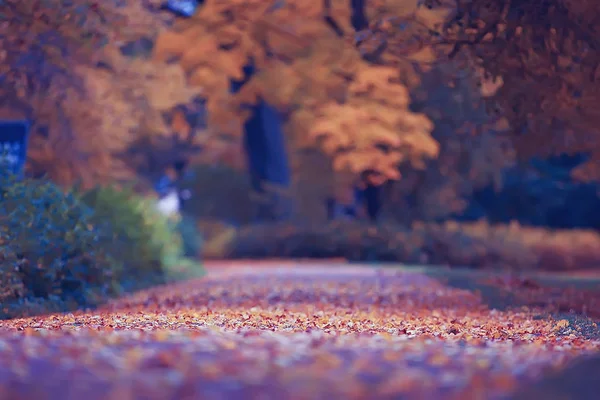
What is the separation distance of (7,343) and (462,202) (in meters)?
22.8

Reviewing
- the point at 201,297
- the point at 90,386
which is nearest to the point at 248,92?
the point at 201,297

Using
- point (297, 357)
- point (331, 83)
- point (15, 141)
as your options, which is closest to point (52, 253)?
point (15, 141)

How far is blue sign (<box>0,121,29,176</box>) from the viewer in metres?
10.9

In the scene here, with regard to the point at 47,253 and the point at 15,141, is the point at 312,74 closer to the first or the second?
the point at 15,141

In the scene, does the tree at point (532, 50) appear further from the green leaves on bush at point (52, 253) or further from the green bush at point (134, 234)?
the green bush at point (134, 234)

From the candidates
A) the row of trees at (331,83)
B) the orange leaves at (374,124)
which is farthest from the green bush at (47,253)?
the orange leaves at (374,124)

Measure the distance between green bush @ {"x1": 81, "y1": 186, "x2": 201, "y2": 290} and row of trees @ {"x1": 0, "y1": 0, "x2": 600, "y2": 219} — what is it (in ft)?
3.44

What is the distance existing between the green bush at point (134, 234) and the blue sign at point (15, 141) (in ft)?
6.59

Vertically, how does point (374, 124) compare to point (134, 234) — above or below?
above

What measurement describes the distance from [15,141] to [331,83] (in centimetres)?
1079

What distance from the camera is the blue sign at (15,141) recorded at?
10898 mm

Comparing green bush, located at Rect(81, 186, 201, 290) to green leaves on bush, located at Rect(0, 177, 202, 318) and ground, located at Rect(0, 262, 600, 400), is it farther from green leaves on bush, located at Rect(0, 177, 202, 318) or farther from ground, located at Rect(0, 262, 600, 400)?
ground, located at Rect(0, 262, 600, 400)

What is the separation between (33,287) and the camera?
10.0 m

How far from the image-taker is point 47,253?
10102mm
